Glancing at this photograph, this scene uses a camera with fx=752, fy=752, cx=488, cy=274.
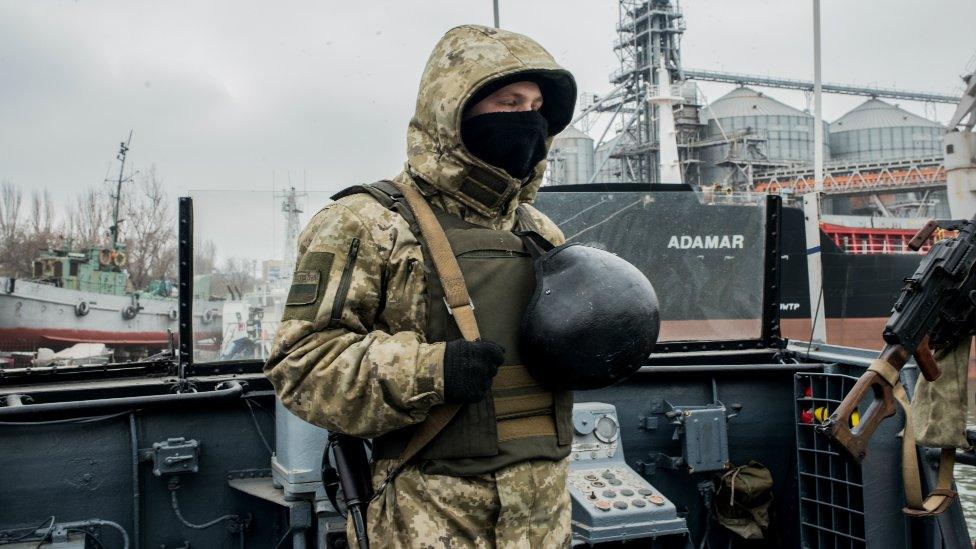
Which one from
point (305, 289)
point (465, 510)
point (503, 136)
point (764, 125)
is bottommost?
point (465, 510)

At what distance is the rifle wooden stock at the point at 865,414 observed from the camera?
9.46 feet

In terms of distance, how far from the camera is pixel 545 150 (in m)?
2.18

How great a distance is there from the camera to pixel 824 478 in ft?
12.6

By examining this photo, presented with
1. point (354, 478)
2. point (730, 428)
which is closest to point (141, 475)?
point (354, 478)

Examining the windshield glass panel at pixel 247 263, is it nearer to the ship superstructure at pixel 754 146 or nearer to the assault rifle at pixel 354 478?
the assault rifle at pixel 354 478

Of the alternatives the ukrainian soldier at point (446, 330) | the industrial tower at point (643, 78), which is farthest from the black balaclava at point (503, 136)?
the industrial tower at point (643, 78)

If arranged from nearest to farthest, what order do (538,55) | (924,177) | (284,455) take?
(538,55) → (284,455) → (924,177)

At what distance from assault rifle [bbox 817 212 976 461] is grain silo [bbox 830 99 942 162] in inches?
1998

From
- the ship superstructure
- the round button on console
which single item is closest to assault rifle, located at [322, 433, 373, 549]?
the round button on console

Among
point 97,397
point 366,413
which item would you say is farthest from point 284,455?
point 366,413

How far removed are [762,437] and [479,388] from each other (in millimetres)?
3255

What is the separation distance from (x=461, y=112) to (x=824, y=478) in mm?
2996

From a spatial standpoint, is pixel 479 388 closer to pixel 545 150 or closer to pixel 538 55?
pixel 545 150

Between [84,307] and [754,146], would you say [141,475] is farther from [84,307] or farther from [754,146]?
[754,146]
